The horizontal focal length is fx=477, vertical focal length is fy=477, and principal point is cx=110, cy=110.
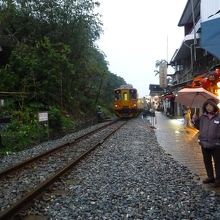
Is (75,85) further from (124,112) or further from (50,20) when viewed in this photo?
(124,112)

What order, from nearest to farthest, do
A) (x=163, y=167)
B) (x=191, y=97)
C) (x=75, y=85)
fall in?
(x=191, y=97) → (x=163, y=167) → (x=75, y=85)

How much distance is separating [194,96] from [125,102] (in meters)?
36.7

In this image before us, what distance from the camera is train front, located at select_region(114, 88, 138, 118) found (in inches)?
1871

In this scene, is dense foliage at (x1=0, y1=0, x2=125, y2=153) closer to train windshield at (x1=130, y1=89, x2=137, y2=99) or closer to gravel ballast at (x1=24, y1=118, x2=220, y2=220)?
train windshield at (x1=130, y1=89, x2=137, y2=99)

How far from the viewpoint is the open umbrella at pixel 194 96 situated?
10508 mm

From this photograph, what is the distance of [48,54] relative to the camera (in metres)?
31.1

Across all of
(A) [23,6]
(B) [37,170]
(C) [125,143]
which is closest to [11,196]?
(B) [37,170]

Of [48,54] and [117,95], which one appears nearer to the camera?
[48,54]

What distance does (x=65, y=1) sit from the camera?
3566 cm

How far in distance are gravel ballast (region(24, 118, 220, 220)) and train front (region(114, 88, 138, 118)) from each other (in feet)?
110

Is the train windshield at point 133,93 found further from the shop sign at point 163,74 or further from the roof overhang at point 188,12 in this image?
the shop sign at point 163,74

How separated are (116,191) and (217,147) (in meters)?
2.14

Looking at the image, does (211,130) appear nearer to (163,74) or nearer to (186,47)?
(186,47)

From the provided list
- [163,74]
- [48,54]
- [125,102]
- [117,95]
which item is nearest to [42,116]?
[48,54]
